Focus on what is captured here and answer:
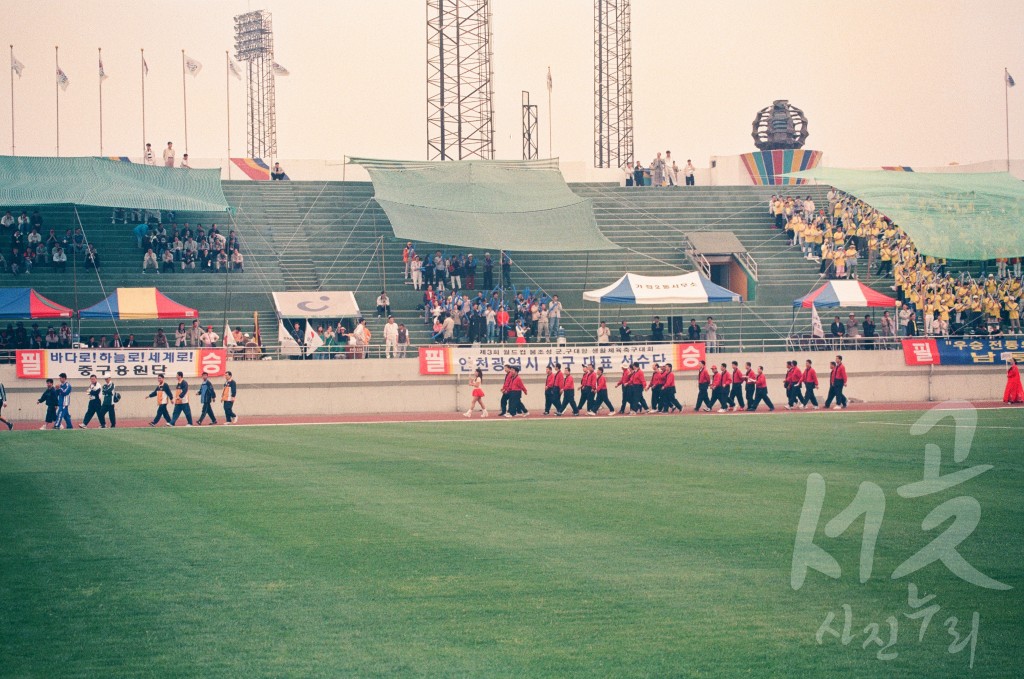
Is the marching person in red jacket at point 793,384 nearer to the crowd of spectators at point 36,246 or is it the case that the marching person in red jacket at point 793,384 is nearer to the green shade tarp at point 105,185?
the green shade tarp at point 105,185

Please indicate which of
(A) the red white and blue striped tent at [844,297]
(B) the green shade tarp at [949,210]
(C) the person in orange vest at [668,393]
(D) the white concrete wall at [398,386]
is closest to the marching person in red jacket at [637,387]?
(C) the person in orange vest at [668,393]

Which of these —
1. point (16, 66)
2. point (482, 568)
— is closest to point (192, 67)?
point (16, 66)

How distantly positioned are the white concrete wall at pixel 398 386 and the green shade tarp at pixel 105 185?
19.7 ft

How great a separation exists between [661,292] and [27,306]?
1871 cm

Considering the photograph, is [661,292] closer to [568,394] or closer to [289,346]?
[568,394]

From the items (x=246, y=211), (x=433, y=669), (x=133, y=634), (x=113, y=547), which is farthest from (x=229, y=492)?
(x=246, y=211)

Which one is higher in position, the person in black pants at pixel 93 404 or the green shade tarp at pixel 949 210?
the green shade tarp at pixel 949 210

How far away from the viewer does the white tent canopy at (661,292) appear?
124 ft

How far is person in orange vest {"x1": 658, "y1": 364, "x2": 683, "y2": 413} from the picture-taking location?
3434 centimetres

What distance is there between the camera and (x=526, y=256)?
4378 centimetres

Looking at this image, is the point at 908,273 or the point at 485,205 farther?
the point at 485,205

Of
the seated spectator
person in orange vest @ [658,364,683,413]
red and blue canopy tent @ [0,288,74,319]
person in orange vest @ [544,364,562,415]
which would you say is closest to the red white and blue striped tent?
person in orange vest @ [658,364,683,413]

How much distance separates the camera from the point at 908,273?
4056 centimetres

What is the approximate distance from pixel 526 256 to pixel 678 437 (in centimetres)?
2166
